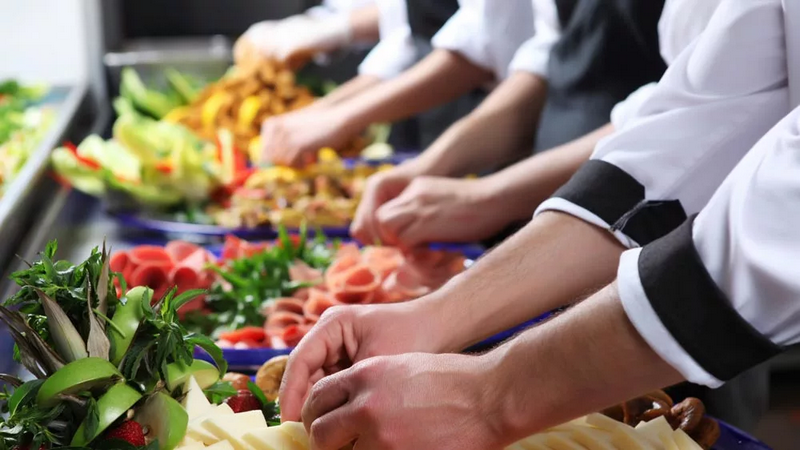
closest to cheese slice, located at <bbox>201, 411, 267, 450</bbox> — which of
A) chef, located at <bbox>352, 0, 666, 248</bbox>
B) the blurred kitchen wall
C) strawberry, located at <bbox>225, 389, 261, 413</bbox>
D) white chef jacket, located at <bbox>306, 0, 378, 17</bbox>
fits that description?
strawberry, located at <bbox>225, 389, 261, 413</bbox>

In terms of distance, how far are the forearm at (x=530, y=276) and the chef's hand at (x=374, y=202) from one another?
0.70m

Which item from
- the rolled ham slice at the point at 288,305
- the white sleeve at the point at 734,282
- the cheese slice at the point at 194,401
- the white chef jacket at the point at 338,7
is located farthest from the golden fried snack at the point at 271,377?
the white chef jacket at the point at 338,7

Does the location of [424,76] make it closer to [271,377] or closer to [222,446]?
[271,377]

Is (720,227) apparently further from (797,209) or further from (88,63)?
(88,63)

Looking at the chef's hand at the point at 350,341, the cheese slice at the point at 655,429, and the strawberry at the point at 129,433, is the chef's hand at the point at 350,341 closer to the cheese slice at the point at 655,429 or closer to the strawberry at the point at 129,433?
the strawberry at the point at 129,433

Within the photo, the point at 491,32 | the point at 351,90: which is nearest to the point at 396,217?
the point at 491,32

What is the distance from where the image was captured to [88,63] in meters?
3.49

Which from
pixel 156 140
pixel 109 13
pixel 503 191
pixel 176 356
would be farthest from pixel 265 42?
pixel 176 356

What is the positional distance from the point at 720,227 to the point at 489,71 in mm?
1831

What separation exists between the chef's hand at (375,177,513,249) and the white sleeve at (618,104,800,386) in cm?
97

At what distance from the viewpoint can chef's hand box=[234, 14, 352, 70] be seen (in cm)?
368

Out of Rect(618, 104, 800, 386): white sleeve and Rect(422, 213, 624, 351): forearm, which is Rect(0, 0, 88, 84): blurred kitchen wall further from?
Rect(618, 104, 800, 386): white sleeve

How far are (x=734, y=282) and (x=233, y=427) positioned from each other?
0.56 m

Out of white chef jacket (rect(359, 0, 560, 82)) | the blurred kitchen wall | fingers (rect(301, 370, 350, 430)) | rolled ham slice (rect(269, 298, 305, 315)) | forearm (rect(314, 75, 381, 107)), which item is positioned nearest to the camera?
fingers (rect(301, 370, 350, 430))
